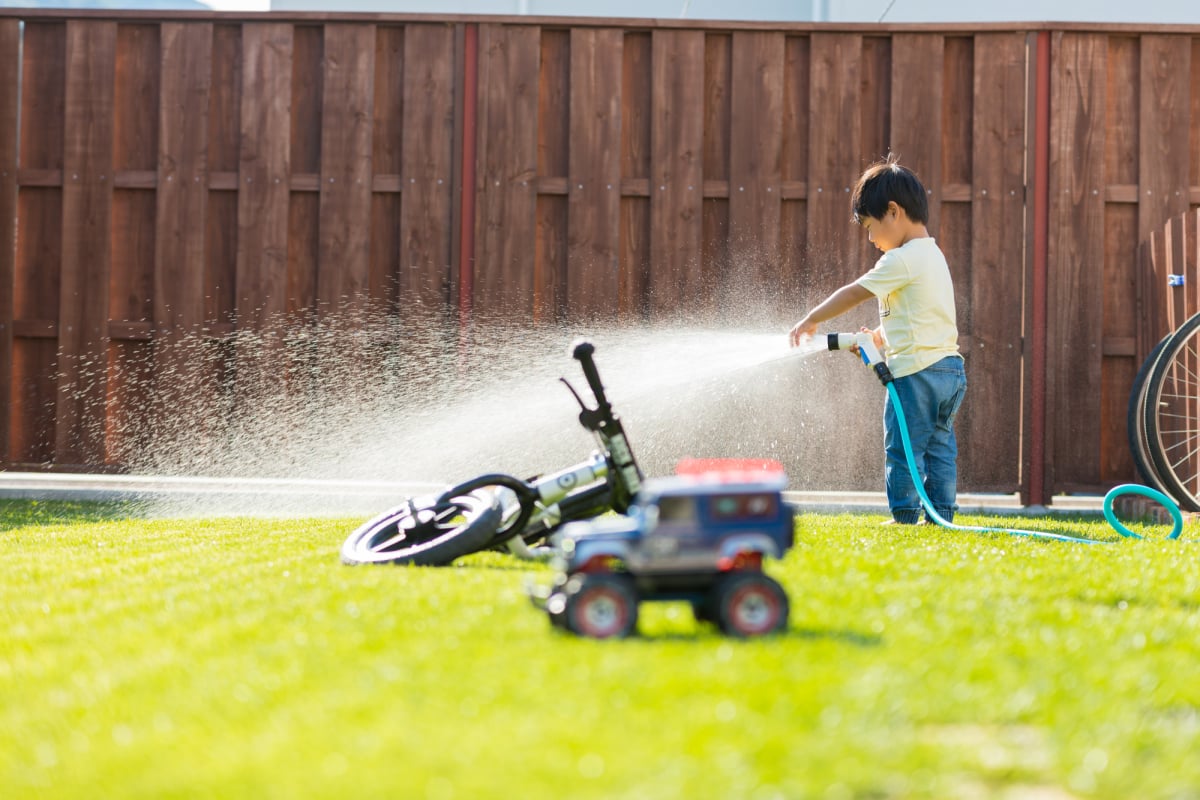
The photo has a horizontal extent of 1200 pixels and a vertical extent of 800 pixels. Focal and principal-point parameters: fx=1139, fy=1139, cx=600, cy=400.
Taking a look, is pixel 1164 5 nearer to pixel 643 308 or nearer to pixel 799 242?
pixel 799 242

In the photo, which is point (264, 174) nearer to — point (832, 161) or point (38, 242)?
point (38, 242)

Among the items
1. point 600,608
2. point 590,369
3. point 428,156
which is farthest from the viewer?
point 428,156

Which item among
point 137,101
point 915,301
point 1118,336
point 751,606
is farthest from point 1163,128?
point 137,101

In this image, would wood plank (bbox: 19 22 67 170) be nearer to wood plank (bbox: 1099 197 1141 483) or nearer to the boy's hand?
the boy's hand

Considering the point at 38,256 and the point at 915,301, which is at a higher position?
the point at 38,256

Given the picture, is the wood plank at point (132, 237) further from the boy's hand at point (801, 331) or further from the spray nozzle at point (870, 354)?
the spray nozzle at point (870, 354)

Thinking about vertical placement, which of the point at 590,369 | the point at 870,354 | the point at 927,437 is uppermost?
the point at 870,354

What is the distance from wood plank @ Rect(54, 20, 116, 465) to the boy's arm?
4.20m

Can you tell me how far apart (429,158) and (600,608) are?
4973 mm

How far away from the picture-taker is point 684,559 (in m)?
2.27

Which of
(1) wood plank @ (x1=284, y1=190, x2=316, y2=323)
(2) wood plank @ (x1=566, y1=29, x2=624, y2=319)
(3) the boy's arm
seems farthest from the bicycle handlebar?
(1) wood plank @ (x1=284, y1=190, x2=316, y2=323)

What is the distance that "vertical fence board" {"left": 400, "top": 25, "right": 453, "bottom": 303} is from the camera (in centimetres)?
669

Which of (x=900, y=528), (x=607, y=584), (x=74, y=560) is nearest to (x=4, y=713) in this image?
(x=607, y=584)

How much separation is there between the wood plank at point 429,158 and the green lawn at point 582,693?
12.3 ft
